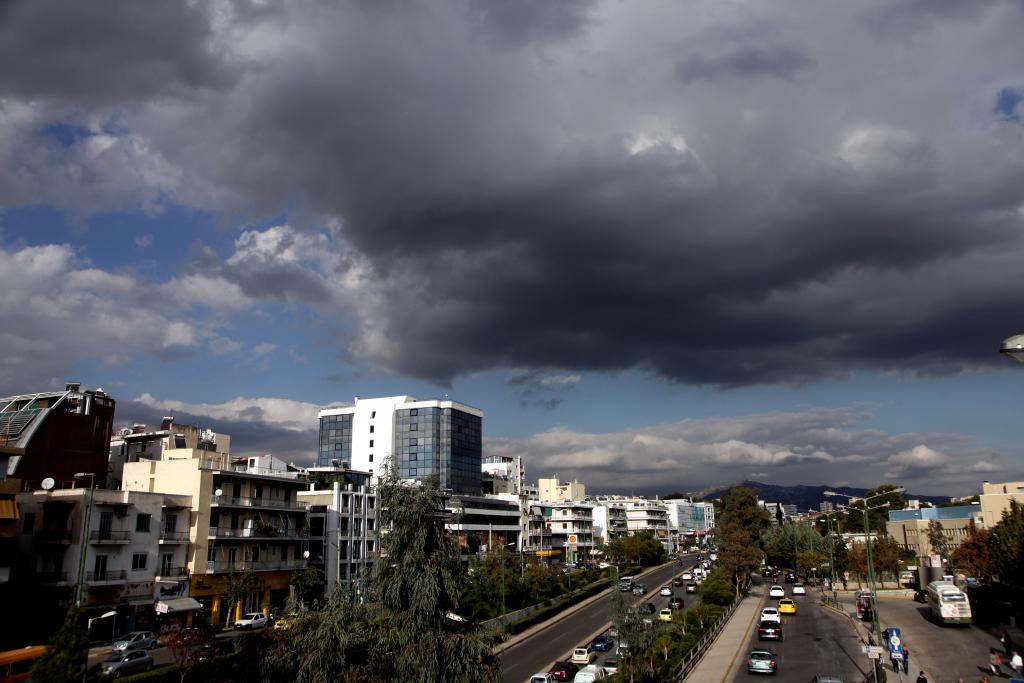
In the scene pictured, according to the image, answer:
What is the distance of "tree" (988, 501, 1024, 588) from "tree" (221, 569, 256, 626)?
66108 mm

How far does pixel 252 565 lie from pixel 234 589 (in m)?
6.60

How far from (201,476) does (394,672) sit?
164 ft

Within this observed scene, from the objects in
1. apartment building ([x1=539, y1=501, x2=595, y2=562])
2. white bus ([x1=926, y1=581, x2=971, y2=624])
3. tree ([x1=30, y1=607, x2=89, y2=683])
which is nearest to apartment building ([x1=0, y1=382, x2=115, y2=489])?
tree ([x1=30, y1=607, x2=89, y2=683])

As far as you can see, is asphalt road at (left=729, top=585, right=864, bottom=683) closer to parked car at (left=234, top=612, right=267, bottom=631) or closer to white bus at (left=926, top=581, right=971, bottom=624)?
white bus at (left=926, top=581, right=971, bottom=624)

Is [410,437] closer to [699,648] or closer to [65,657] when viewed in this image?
[699,648]

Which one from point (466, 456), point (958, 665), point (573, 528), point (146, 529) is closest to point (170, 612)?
point (146, 529)

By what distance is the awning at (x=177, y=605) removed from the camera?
198 feet

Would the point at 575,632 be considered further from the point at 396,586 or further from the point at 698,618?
the point at 396,586

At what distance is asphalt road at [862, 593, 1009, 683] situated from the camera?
45.2 m

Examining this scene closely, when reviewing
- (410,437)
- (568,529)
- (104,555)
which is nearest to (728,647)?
(104,555)

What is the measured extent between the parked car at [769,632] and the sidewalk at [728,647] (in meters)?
1.55

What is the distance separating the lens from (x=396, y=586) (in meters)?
26.5

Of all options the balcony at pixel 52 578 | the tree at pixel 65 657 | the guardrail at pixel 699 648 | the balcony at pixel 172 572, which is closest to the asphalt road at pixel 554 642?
the guardrail at pixel 699 648

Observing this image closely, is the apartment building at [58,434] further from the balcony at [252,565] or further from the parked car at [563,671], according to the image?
the parked car at [563,671]
